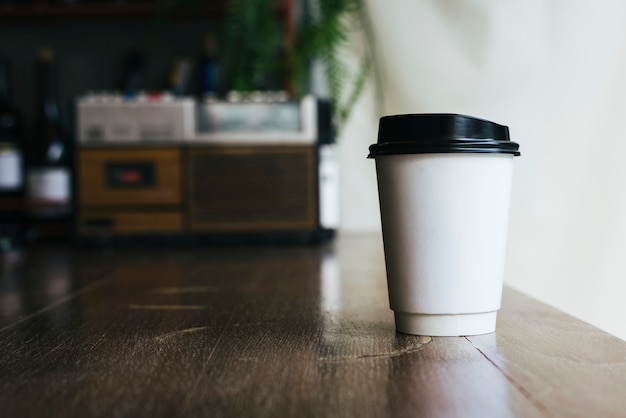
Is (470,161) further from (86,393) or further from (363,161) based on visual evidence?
(363,161)

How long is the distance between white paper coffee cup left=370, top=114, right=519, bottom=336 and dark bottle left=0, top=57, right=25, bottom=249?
1.53 m

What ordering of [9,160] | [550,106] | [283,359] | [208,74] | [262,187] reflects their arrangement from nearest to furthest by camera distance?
[283,359], [550,106], [262,187], [9,160], [208,74]

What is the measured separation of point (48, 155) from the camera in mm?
2006

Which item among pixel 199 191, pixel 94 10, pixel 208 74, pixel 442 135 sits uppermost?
pixel 94 10

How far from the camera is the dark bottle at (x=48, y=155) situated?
180 centimetres

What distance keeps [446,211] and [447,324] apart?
0.07 m

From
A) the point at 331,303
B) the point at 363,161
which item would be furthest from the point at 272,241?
the point at 331,303

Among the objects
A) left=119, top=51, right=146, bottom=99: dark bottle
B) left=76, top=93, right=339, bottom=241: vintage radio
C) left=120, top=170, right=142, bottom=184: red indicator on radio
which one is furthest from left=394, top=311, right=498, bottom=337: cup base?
left=119, top=51, right=146, bottom=99: dark bottle

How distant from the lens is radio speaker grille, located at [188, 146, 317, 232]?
1569 millimetres

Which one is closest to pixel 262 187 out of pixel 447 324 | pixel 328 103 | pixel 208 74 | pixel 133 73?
pixel 328 103

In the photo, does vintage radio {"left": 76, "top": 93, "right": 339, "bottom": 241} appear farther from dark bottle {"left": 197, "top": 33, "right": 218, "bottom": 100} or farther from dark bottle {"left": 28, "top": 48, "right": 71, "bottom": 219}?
dark bottle {"left": 197, "top": 33, "right": 218, "bottom": 100}

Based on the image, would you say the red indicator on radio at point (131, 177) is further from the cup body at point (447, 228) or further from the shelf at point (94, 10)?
the cup body at point (447, 228)

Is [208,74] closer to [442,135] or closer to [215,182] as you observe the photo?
[215,182]

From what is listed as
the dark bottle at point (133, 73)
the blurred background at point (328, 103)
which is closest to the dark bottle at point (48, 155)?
the blurred background at point (328, 103)
